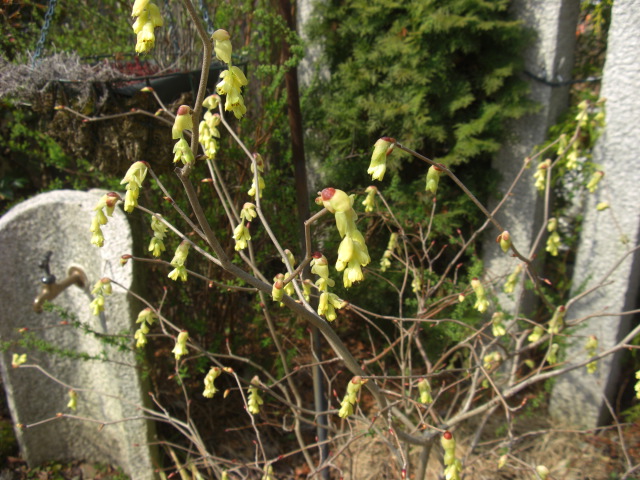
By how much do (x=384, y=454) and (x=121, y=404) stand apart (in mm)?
1304

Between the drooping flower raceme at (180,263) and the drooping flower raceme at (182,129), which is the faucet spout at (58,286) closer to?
the drooping flower raceme at (180,263)

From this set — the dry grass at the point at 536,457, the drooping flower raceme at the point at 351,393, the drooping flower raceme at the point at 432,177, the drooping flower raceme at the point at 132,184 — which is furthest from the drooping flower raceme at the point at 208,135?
the dry grass at the point at 536,457

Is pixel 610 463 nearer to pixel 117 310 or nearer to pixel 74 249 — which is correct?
pixel 117 310

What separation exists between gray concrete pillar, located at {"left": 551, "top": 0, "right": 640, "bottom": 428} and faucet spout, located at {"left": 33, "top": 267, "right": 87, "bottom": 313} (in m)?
2.26

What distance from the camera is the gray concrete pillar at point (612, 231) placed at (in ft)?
6.43

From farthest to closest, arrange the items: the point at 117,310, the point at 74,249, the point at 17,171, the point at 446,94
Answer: the point at 17,171
the point at 446,94
the point at 74,249
the point at 117,310

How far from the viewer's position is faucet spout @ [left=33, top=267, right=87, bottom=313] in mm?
1878

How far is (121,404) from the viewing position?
2.14 meters

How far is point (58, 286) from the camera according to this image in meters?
1.95

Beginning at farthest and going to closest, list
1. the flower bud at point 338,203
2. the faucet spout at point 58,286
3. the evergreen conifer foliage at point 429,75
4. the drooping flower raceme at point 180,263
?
the evergreen conifer foliage at point 429,75, the faucet spout at point 58,286, the drooping flower raceme at point 180,263, the flower bud at point 338,203

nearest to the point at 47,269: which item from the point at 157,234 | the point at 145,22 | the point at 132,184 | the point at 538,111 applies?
the point at 157,234

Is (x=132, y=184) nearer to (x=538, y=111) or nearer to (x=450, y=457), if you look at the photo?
(x=450, y=457)

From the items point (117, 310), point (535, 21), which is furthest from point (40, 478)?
point (535, 21)

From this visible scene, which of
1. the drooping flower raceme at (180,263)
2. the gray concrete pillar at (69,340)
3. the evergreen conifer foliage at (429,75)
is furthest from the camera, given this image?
the evergreen conifer foliage at (429,75)
